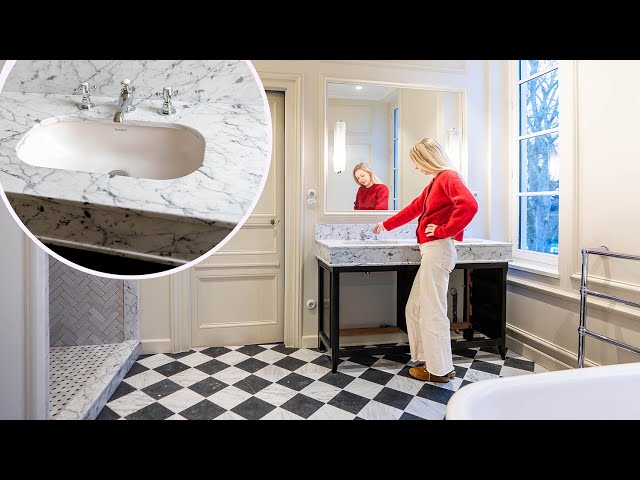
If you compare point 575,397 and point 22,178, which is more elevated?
point 22,178

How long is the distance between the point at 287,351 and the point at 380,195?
1250 mm

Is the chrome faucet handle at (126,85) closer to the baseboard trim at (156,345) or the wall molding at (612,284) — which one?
the baseboard trim at (156,345)

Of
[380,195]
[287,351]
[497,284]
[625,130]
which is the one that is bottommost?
[287,351]

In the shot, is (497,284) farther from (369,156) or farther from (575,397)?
(575,397)

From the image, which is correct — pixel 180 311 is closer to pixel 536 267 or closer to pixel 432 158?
pixel 432 158

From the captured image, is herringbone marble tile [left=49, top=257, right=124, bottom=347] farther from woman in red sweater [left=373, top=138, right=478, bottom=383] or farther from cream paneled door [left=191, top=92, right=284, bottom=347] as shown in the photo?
woman in red sweater [left=373, top=138, right=478, bottom=383]

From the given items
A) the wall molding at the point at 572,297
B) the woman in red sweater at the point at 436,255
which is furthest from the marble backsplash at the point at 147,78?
the wall molding at the point at 572,297

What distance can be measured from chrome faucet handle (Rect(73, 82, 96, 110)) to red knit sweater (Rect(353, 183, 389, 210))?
195cm

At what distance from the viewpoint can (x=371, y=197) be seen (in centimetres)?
273

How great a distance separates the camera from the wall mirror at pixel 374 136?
105 inches

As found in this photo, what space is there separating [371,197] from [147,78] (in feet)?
6.35

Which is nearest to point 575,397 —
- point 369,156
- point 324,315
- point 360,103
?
point 324,315

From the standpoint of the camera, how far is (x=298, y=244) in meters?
2.66

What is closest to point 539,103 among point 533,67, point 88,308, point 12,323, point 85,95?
point 533,67
